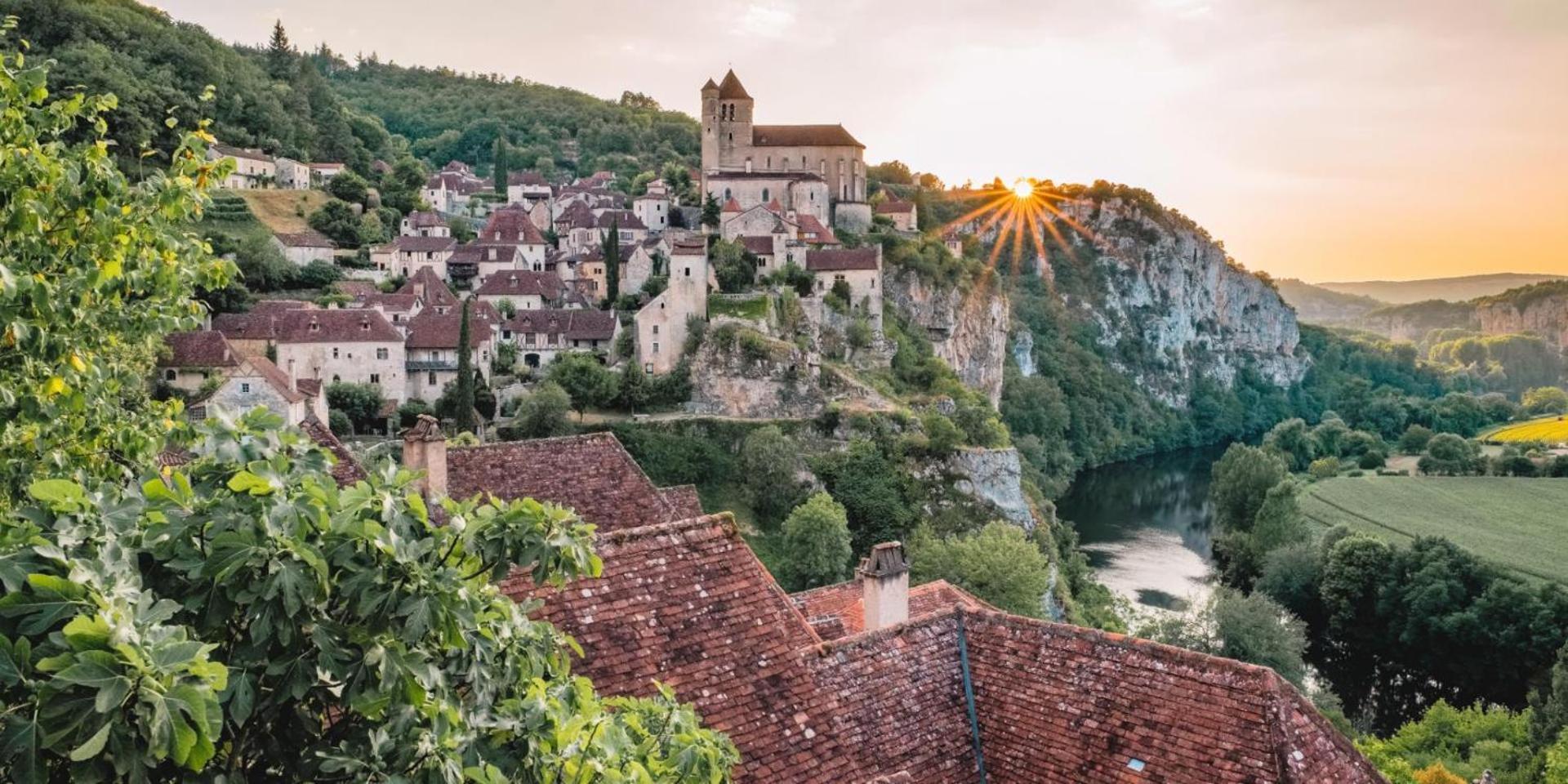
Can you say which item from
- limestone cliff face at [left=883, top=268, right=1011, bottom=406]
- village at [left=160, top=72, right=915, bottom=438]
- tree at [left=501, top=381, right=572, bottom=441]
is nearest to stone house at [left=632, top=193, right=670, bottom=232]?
village at [left=160, top=72, right=915, bottom=438]

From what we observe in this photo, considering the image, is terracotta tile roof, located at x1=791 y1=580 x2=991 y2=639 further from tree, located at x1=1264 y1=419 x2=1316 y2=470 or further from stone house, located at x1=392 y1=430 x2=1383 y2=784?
tree, located at x1=1264 y1=419 x2=1316 y2=470

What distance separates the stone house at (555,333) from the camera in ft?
225

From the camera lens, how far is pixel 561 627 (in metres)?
9.27

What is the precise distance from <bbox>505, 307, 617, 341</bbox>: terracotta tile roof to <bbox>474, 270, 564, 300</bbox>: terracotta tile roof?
15.6 ft

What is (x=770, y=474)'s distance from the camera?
59750 mm

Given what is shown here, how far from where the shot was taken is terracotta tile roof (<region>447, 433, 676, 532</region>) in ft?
56.1

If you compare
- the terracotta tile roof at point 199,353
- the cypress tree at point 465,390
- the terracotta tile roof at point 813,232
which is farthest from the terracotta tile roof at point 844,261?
the terracotta tile roof at point 199,353

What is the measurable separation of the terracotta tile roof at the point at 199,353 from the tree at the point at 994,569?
34.0 meters

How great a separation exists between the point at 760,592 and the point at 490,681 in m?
5.33

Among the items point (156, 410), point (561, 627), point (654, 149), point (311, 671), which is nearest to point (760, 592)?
point (561, 627)

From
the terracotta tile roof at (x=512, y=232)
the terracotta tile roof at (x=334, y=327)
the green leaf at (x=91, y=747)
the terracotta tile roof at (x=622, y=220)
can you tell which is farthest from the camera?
the terracotta tile roof at (x=622, y=220)

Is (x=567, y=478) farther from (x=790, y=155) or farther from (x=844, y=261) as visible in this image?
(x=790, y=155)

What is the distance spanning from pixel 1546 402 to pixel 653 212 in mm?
148977

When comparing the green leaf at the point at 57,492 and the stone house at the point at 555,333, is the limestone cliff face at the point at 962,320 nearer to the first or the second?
the stone house at the point at 555,333
